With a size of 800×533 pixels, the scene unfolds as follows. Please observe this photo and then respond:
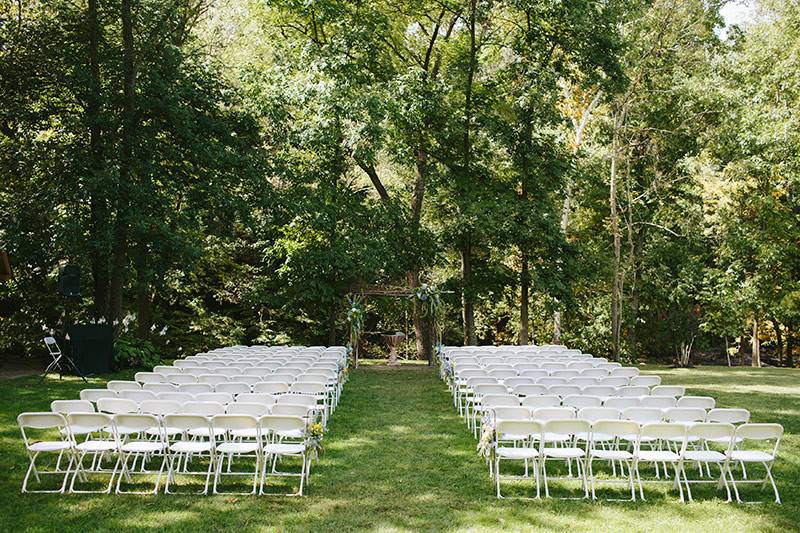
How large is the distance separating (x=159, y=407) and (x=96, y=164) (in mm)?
10929

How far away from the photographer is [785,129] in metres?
20.5

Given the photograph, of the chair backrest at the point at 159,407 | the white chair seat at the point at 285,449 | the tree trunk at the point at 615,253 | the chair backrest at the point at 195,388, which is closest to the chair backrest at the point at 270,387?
the chair backrest at the point at 195,388

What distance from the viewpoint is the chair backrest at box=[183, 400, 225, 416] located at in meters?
7.01

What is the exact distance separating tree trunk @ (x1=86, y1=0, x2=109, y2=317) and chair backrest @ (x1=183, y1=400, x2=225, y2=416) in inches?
392

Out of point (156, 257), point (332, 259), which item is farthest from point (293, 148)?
point (156, 257)

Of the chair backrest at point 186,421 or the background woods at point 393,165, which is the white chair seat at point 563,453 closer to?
the chair backrest at point 186,421

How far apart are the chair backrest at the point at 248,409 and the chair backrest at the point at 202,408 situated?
12cm

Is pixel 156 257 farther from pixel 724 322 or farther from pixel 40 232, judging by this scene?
pixel 724 322

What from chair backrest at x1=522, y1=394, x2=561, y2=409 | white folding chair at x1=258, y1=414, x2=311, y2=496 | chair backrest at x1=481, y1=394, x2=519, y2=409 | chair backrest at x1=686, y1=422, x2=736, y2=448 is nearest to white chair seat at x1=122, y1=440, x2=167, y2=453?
white folding chair at x1=258, y1=414, x2=311, y2=496

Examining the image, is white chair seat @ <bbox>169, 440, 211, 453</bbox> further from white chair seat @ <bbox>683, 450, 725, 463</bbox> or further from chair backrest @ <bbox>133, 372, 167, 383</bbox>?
white chair seat @ <bbox>683, 450, 725, 463</bbox>

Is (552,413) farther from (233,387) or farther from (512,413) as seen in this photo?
(233,387)

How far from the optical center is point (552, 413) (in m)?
7.22

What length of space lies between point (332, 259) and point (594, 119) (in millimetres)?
11085

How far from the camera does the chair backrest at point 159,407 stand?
23.7ft
